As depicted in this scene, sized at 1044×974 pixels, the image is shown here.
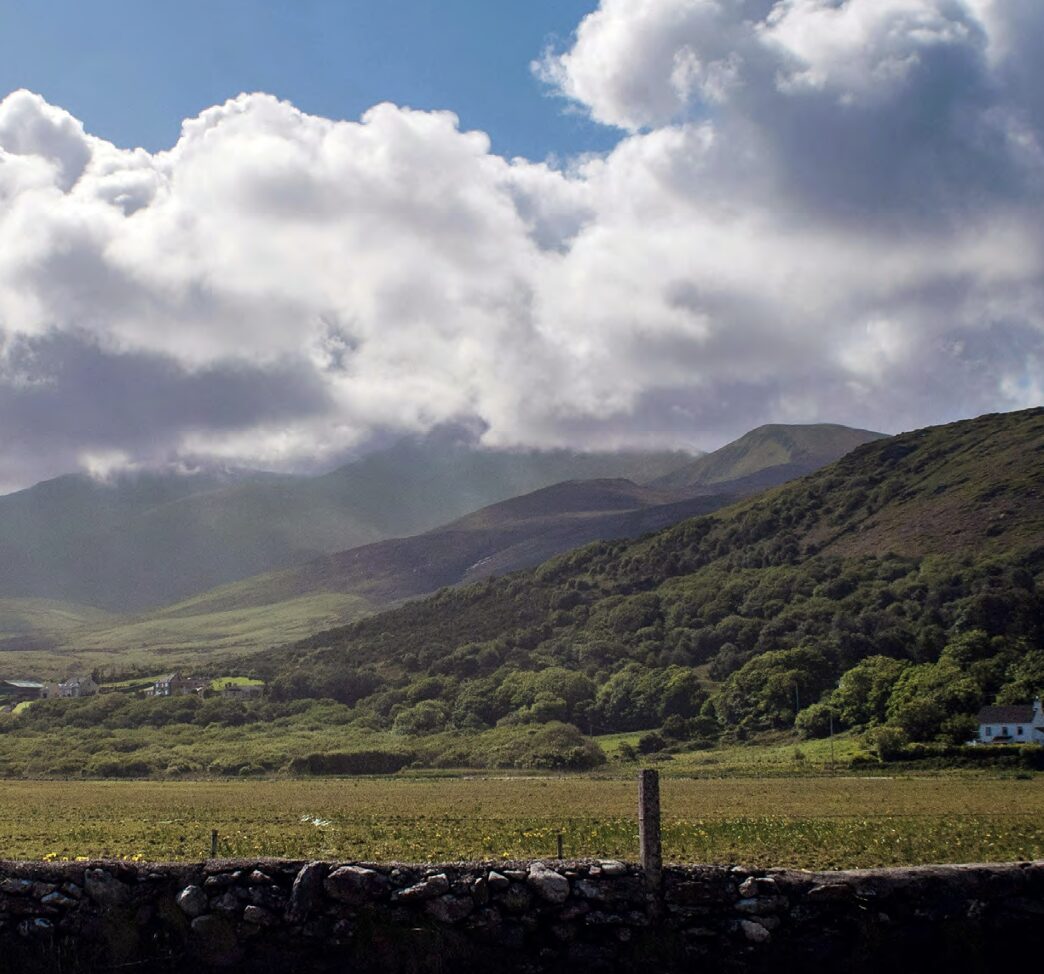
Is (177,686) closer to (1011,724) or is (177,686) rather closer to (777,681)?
(777,681)

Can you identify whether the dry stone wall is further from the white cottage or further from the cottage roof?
the cottage roof

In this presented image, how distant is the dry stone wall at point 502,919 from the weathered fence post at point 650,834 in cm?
15

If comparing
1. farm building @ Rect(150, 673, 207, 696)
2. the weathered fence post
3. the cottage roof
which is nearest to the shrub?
the cottage roof

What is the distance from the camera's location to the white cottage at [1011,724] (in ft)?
339

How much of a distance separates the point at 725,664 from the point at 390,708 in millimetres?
54781

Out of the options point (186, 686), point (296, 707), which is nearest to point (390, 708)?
point (296, 707)

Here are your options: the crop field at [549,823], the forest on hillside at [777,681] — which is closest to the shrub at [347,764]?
the forest on hillside at [777,681]

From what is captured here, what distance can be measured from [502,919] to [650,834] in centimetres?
219

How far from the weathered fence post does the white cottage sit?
97.8m

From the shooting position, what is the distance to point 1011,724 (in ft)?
346

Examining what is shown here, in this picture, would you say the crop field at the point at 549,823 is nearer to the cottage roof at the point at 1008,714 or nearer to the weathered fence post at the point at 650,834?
the weathered fence post at the point at 650,834

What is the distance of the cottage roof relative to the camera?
4181 inches

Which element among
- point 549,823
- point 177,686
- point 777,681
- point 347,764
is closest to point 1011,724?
point 777,681

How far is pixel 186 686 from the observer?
19400cm
